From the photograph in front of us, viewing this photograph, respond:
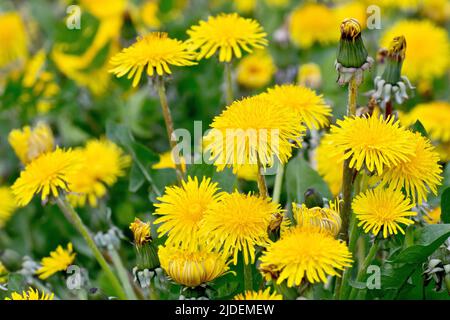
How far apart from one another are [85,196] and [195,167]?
367 mm

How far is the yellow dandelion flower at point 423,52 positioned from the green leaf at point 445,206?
90 centimetres

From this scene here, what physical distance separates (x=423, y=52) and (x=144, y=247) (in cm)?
125

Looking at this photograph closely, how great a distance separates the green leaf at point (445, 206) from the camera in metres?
1.17

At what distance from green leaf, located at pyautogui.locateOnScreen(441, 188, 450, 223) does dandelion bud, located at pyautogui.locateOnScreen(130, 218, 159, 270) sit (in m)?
0.47

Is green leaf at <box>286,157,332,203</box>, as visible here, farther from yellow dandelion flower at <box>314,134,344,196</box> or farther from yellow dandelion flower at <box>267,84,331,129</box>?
yellow dandelion flower at <box>267,84,331,129</box>


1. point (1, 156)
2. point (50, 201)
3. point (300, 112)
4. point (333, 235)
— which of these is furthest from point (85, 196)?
point (1, 156)

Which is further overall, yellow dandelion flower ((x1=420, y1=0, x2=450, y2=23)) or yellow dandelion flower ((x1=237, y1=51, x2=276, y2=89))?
yellow dandelion flower ((x1=420, y1=0, x2=450, y2=23))

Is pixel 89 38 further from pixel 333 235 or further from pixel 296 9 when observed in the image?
pixel 333 235

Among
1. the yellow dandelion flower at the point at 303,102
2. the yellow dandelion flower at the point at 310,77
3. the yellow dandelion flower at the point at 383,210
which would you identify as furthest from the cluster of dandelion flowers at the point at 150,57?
the yellow dandelion flower at the point at 310,77

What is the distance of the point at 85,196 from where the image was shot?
4.90 feet

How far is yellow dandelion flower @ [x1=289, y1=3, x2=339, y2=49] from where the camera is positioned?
2.21m

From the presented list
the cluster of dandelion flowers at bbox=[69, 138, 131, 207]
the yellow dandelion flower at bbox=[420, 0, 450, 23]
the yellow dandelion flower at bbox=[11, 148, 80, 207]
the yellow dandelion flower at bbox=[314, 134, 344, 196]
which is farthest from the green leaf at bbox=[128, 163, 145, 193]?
the yellow dandelion flower at bbox=[420, 0, 450, 23]

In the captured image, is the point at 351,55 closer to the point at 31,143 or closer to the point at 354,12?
the point at 31,143
